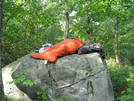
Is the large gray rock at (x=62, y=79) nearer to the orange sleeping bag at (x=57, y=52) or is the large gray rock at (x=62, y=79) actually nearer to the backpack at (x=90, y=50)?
the orange sleeping bag at (x=57, y=52)

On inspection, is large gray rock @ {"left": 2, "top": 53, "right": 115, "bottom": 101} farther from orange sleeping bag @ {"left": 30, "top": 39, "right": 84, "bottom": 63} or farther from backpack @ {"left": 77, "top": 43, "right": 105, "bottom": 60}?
backpack @ {"left": 77, "top": 43, "right": 105, "bottom": 60}

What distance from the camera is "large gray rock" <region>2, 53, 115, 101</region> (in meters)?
2.99

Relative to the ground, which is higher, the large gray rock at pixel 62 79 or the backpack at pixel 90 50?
the backpack at pixel 90 50

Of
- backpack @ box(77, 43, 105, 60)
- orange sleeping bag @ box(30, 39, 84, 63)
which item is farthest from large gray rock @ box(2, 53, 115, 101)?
backpack @ box(77, 43, 105, 60)

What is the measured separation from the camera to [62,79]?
303 centimetres

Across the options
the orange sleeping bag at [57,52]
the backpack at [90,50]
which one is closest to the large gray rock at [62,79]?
the orange sleeping bag at [57,52]

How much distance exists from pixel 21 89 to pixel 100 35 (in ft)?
44.1

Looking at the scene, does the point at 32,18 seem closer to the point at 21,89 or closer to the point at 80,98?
the point at 21,89

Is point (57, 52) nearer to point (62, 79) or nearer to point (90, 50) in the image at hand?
point (62, 79)

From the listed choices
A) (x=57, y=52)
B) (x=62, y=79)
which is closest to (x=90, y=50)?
(x=57, y=52)

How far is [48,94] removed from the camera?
2.99 m

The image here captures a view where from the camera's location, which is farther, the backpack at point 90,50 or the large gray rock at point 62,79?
the backpack at point 90,50

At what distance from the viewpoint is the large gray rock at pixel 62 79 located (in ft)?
9.82

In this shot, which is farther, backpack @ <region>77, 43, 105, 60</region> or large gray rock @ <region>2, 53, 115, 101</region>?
backpack @ <region>77, 43, 105, 60</region>
